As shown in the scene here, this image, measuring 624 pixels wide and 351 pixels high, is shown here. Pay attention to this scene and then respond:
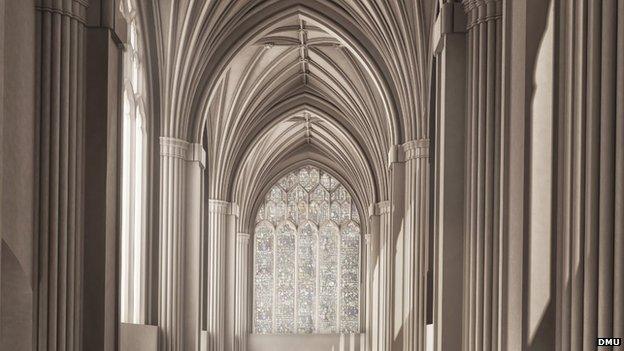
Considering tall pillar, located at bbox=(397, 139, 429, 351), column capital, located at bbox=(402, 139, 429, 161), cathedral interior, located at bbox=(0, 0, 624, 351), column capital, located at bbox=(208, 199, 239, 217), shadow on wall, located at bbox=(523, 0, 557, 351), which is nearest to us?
cathedral interior, located at bbox=(0, 0, 624, 351)

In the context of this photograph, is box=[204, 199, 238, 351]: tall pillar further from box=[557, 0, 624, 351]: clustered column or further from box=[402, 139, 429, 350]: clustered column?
box=[557, 0, 624, 351]: clustered column

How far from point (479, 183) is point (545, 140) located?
2370 millimetres

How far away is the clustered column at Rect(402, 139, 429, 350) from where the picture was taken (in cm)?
1656

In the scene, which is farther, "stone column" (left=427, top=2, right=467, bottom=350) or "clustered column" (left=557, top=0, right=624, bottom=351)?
"stone column" (left=427, top=2, right=467, bottom=350)

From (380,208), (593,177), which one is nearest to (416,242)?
(593,177)

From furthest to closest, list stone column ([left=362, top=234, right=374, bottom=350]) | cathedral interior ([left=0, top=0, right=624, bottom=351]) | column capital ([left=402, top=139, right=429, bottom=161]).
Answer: stone column ([left=362, top=234, right=374, bottom=350]) → column capital ([left=402, top=139, right=429, bottom=161]) → cathedral interior ([left=0, top=0, right=624, bottom=351])

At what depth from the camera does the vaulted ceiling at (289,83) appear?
17297 mm

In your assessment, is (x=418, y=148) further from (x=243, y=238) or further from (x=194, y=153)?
(x=243, y=238)

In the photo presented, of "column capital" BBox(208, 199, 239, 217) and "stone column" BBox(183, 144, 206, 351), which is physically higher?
"column capital" BBox(208, 199, 239, 217)

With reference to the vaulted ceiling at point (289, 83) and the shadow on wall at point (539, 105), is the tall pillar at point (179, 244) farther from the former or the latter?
the shadow on wall at point (539, 105)

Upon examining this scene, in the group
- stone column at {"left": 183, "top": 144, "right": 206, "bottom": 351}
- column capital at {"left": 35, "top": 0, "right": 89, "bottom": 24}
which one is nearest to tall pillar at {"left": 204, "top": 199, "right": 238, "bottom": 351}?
stone column at {"left": 183, "top": 144, "right": 206, "bottom": 351}

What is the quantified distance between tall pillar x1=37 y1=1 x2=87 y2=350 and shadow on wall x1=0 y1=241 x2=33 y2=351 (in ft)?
0.96

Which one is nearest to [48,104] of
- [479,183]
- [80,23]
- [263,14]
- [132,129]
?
[80,23]

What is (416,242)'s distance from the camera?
16797mm
